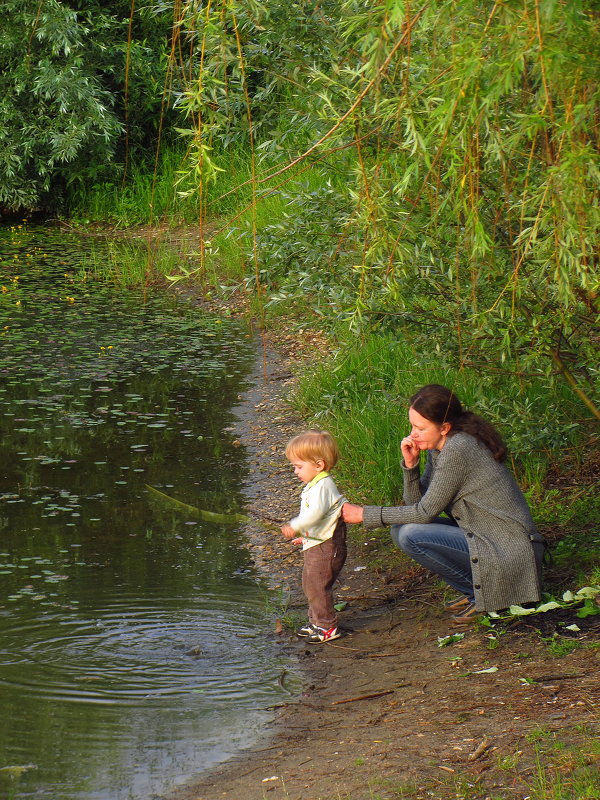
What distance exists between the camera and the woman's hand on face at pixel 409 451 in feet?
15.7

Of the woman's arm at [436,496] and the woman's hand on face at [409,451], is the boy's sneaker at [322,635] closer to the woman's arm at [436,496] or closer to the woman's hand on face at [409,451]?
the woman's arm at [436,496]

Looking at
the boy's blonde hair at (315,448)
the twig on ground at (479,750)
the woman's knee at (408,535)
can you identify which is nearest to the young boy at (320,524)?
the boy's blonde hair at (315,448)

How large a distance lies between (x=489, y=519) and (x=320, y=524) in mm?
745

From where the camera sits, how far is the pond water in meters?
4.06

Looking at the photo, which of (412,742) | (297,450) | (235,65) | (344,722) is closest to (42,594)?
(297,450)

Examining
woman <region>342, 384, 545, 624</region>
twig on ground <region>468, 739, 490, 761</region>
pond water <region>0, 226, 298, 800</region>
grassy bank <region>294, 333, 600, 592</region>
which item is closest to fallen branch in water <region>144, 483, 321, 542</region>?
pond water <region>0, 226, 298, 800</region>

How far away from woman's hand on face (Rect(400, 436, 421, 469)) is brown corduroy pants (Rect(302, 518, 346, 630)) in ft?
1.33

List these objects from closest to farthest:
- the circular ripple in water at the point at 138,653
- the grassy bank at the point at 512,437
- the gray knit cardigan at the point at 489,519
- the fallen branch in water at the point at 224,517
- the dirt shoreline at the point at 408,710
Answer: the dirt shoreline at the point at 408,710, the circular ripple in water at the point at 138,653, the gray knit cardigan at the point at 489,519, the grassy bank at the point at 512,437, the fallen branch in water at the point at 224,517

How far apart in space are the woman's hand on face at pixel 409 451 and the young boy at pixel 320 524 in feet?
1.02

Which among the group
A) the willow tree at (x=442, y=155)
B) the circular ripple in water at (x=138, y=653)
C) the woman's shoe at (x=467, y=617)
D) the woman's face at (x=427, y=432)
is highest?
the willow tree at (x=442, y=155)

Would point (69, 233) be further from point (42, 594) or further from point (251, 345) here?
point (42, 594)

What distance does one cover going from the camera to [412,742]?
3.69 metres

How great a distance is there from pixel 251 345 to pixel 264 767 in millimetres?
7669

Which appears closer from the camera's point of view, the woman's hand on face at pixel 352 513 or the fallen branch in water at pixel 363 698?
the fallen branch in water at pixel 363 698
